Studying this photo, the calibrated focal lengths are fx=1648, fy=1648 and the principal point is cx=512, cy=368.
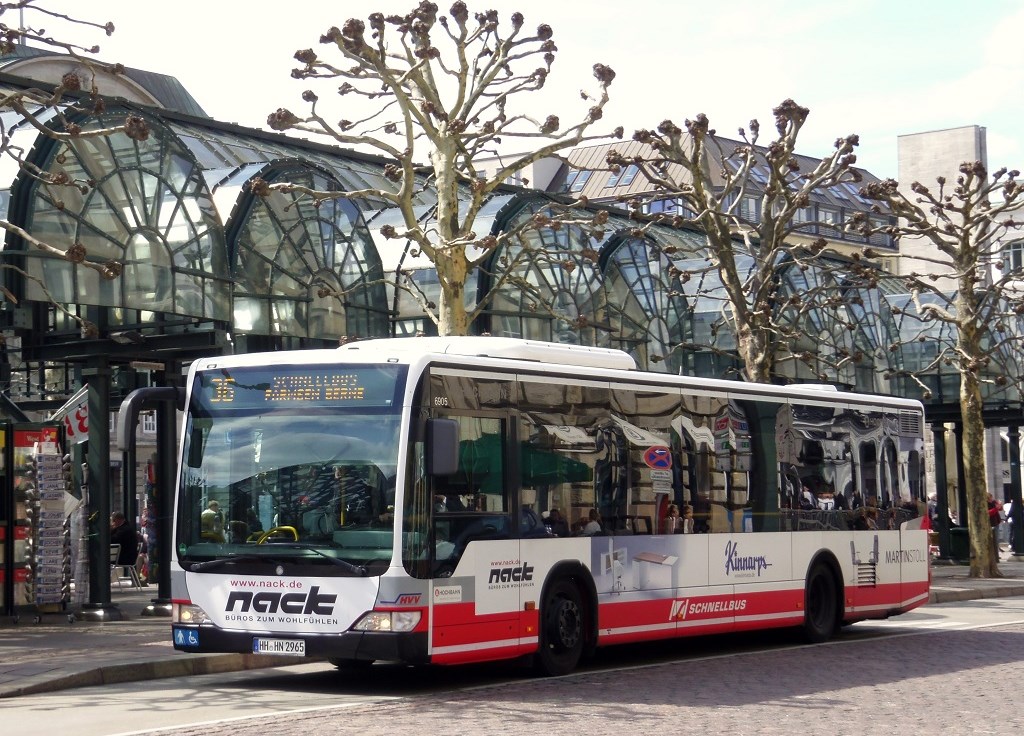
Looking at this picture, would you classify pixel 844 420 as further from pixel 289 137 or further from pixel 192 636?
pixel 289 137

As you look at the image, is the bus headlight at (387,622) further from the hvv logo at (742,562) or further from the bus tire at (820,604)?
the bus tire at (820,604)

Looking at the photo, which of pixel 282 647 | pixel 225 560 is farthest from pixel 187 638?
pixel 282 647

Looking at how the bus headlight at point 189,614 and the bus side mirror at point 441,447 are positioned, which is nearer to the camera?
the bus side mirror at point 441,447

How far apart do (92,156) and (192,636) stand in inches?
388

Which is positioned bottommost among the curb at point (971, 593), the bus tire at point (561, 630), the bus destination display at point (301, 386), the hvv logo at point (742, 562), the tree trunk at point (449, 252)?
the curb at point (971, 593)

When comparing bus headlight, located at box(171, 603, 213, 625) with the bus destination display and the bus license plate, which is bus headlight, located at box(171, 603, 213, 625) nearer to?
the bus license plate

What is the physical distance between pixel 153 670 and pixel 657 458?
16.9 ft

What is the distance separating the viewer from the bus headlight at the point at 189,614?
13477mm

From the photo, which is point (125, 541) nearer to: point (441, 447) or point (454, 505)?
point (454, 505)

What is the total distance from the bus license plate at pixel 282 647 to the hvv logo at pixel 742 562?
5.67 metres

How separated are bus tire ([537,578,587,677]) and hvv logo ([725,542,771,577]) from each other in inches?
106

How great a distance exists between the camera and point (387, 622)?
1266 cm

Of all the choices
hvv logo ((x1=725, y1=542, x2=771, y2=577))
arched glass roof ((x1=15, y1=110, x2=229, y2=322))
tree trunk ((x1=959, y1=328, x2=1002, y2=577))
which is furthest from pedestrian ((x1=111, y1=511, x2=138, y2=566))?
tree trunk ((x1=959, y1=328, x2=1002, y2=577))

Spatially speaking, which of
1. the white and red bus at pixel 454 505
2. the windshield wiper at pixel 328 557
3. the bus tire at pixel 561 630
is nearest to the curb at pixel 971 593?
the white and red bus at pixel 454 505
